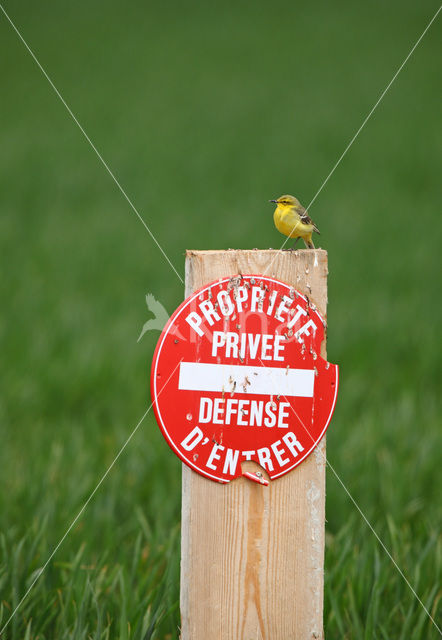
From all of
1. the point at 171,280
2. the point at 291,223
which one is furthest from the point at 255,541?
the point at 171,280

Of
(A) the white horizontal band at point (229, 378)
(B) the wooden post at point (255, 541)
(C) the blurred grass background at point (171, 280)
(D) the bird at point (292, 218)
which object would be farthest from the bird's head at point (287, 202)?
(C) the blurred grass background at point (171, 280)

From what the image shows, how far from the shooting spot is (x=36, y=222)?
869 cm

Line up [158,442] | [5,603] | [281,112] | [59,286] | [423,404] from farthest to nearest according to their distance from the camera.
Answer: [281,112], [59,286], [423,404], [158,442], [5,603]

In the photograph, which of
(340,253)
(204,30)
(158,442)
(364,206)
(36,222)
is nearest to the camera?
(158,442)

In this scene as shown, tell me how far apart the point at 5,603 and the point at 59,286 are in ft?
15.4

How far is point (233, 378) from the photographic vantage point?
1521 mm

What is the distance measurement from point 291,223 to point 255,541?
30.6 inches

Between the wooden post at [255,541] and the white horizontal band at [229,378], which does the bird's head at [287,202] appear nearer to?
the wooden post at [255,541]

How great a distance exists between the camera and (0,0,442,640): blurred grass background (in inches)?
88.8

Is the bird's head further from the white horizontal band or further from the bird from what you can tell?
the white horizontal band

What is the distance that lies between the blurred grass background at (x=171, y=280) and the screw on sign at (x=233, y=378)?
62 centimetres

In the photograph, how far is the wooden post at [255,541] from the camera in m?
1.54

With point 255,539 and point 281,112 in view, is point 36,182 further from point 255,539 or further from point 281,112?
point 255,539

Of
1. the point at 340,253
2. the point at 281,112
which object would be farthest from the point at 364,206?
the point at 281,112
